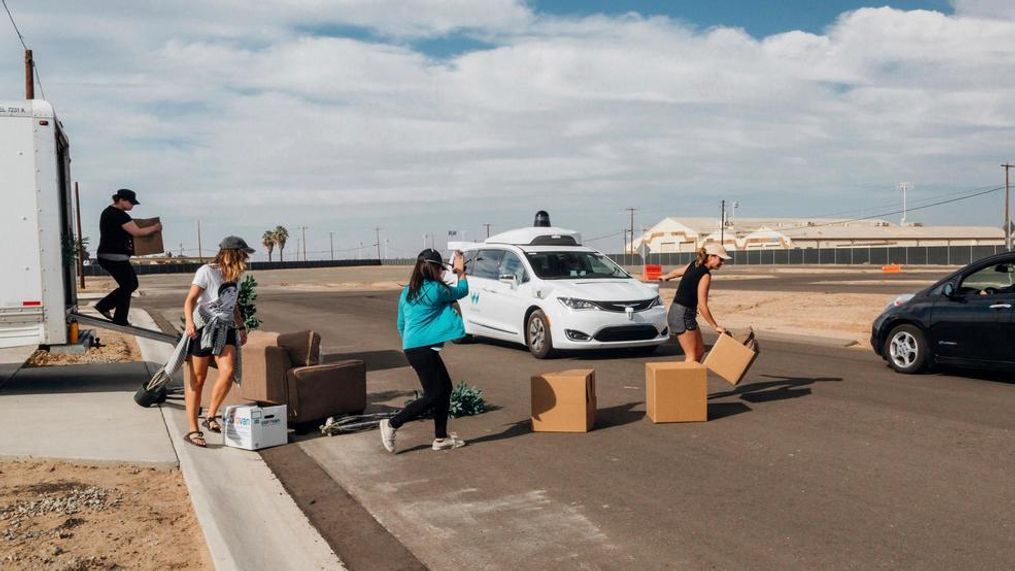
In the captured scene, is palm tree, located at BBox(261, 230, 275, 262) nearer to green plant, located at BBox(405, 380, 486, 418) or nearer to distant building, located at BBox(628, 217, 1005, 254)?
distant building, located at BBox(628, 217, 1005, 254)

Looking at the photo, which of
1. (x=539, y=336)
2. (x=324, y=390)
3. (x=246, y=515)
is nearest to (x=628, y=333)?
(x=539, y=336)

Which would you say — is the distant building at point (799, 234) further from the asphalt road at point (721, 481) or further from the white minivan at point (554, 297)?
the asphalt road at point (721, 481)

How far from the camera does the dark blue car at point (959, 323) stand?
35.1 ft

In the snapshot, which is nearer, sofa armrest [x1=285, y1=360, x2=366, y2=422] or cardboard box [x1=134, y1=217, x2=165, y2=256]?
sofa armrest [x1=285, y1=360, x2=366, y2=422]

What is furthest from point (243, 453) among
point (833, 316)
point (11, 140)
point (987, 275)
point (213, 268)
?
point (833, 316)

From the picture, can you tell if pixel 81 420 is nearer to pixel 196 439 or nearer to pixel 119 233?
pixel 196 439

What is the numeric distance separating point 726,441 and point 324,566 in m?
4.15

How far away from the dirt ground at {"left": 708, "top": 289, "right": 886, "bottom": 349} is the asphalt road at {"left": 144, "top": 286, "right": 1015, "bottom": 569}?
21.7ft

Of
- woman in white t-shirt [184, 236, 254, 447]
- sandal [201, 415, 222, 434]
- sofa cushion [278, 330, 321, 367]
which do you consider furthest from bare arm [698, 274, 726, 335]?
sandal [201, 415, 222, 434]

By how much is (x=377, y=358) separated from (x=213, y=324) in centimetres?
677

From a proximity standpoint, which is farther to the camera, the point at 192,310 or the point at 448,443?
the point at 192,310

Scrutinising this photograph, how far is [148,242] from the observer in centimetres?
1050

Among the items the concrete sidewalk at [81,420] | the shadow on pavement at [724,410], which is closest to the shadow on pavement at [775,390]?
the shadow on pavement at [724,410]

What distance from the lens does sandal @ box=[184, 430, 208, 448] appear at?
7.70 meters
